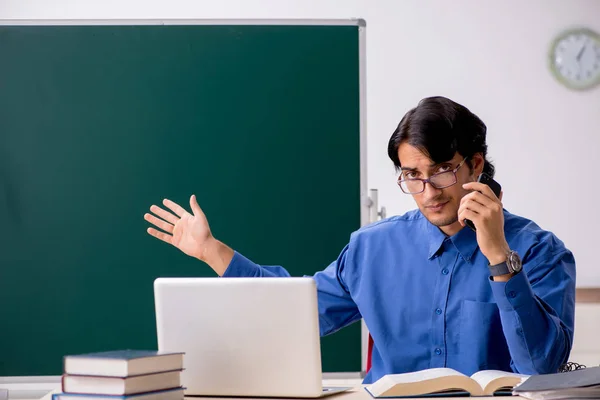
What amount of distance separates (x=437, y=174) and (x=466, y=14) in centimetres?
261

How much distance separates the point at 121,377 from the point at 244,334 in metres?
0.27

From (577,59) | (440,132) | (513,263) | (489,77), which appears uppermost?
(577,59)

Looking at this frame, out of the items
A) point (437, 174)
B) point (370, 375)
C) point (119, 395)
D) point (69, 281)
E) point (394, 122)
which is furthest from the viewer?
point (394, 122)

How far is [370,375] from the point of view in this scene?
220 centimetres

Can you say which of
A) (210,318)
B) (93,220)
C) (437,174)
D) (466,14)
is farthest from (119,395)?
(466,14)

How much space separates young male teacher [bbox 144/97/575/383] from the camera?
193 cm

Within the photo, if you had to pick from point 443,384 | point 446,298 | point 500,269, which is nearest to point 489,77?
point 446,298

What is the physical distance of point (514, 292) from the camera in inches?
69.2

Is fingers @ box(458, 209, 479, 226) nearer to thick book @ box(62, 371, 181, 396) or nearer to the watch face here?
the watch face

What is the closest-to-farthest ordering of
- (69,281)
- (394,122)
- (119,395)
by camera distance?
(119,395) < (69,281) < (394,122)

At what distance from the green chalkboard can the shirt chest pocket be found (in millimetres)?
1061

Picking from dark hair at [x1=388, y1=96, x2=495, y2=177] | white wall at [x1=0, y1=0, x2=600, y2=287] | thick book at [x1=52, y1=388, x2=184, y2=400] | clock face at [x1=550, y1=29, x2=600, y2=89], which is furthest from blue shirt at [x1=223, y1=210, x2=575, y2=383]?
clock face at [x1=550, y1=29, x2=600, y2=89]

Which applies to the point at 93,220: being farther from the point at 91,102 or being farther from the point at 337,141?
the point at 337,141

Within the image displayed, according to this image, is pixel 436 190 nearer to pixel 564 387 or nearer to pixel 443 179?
pixel 443 179
